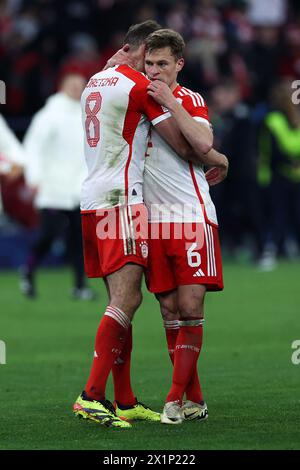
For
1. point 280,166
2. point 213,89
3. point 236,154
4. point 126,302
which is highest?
point 213,89

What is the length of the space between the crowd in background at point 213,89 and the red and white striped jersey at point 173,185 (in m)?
12.9

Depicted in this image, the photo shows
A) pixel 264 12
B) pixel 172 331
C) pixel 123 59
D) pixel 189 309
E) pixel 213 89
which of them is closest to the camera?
pixel 189 309

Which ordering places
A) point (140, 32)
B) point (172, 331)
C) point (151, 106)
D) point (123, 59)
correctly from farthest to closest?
point (172, 331), point (123, 59), point (140, 32), point (151, 106)

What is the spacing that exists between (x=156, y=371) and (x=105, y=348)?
270 cm

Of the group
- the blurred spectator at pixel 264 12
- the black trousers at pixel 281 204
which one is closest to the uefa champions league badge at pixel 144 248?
the black trousers at pixel 281 204

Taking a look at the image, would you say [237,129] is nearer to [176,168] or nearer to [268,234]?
[268,234]

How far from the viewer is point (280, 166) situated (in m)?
22.1

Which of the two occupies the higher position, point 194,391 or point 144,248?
point 144,248

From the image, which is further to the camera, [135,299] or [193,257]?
[193,257]

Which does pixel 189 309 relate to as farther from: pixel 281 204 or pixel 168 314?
pixel 281 204

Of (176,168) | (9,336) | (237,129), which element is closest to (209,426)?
(176,168)

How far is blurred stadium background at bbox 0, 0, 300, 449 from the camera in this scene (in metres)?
8.75

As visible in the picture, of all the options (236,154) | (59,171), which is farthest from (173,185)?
(236,154)
